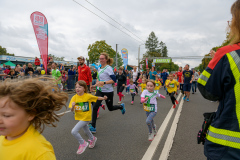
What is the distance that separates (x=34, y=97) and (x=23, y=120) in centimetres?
18

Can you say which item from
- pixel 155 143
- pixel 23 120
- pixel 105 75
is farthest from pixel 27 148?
pixel 105 75

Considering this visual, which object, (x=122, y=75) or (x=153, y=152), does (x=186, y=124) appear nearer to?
(x=153, y=152)

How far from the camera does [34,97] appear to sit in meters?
1.32

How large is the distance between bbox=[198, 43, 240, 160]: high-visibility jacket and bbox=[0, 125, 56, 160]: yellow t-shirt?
3.99ft

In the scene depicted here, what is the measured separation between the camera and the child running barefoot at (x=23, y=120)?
46.3 inches

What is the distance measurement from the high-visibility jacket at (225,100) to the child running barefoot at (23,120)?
1.21 metres

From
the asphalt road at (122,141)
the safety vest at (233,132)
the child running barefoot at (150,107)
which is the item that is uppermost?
the safety vest at (233,132)

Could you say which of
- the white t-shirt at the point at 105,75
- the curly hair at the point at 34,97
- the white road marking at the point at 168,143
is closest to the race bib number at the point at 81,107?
the white t-shirt at the point at 105,75

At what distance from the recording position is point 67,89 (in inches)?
512

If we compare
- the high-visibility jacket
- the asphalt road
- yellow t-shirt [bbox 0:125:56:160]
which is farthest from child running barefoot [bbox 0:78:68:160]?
the asphalt road

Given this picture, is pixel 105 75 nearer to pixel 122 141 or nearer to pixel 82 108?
pixel 82 108

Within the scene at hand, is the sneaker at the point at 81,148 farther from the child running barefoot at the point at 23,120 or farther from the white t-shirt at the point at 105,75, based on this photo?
the child running barefoot at the point at 23,120

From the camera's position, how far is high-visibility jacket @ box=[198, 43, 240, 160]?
3.93 feet

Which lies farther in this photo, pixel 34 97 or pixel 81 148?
pixel 81 148
